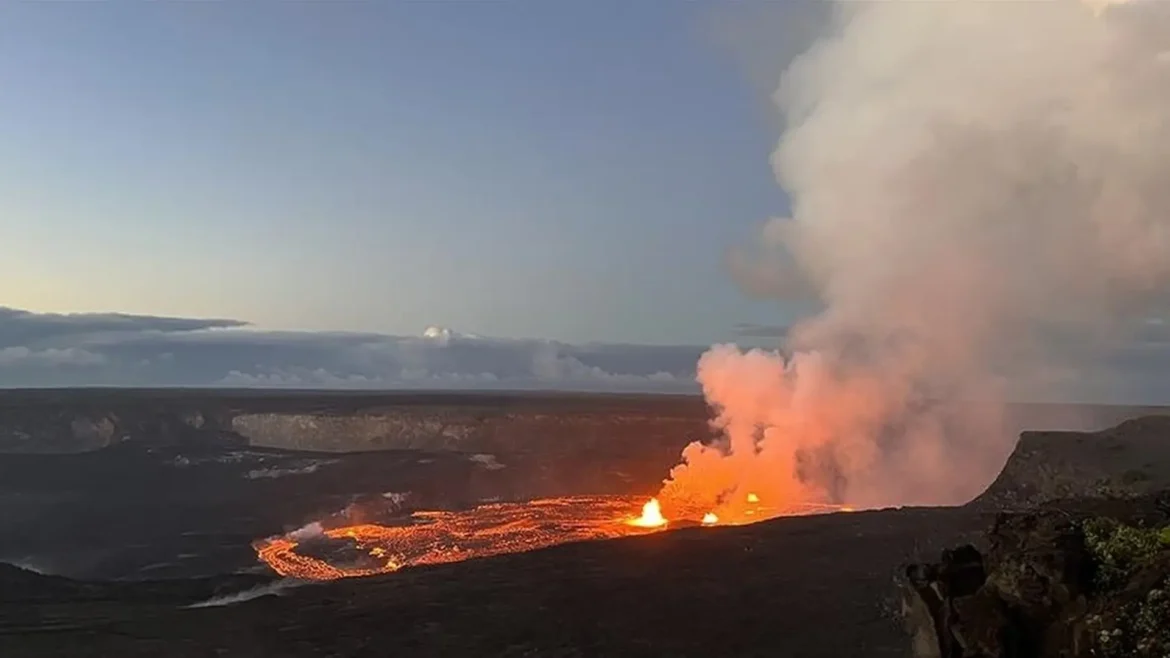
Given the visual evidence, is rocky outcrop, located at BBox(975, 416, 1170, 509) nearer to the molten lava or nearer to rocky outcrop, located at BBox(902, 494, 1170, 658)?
the molten lava

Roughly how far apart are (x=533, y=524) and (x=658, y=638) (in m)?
27.9

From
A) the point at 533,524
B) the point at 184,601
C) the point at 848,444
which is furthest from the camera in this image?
the point at 848,444

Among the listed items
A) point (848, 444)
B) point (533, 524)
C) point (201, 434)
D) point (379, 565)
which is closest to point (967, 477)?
point (848, 444)

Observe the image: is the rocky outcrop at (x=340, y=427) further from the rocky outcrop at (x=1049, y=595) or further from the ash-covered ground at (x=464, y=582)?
the rocky outcrop at (x=1049, y=595)

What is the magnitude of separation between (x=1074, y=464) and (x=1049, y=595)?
1420 inches

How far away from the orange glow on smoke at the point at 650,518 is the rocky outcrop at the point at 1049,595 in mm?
35473

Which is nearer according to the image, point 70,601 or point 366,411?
point 70,601

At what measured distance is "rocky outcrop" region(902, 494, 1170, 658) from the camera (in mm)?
13336

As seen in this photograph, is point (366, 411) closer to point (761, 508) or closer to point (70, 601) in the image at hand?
point (761, 508)

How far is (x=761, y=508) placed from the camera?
61.1m

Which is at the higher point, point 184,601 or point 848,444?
point 848,444

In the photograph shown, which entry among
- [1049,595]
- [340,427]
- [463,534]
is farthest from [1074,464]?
[340,427]

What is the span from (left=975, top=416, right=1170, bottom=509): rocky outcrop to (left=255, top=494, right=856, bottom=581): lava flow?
41.8 ft

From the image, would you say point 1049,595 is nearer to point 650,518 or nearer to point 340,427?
point 650,518
